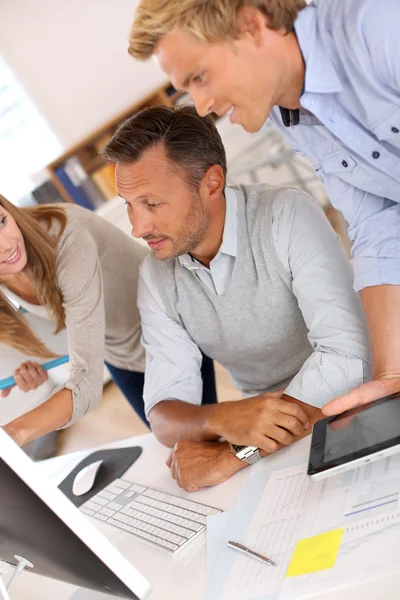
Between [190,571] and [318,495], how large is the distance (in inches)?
9.9

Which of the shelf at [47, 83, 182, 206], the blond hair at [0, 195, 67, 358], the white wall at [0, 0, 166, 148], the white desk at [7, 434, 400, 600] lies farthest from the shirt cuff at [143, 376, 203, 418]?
the white wall at [0, 0, 166, 148]

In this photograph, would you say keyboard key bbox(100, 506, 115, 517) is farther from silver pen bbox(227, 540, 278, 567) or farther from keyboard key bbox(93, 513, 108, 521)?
silver pen bbox(227, 540, 278, 567)

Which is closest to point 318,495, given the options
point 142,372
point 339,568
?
point 339,568

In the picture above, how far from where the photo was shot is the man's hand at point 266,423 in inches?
48.5

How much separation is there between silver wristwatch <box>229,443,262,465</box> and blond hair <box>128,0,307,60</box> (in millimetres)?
745

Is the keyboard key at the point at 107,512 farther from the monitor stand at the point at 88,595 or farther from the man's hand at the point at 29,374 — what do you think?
the man's hand at the point at 29,374

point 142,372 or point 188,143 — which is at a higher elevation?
point 188,143

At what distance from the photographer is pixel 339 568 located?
2.76 ft

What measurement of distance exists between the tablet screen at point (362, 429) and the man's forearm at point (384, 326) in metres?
0.17

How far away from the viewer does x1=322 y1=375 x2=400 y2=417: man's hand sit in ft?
→ 3.62

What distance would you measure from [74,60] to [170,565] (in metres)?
3.76

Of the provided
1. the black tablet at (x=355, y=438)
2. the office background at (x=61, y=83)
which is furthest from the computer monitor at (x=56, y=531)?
the office background at (x=61, y=83)

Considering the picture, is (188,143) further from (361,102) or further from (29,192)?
(29,192)

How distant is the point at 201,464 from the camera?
129cm
